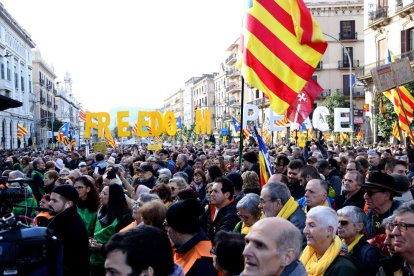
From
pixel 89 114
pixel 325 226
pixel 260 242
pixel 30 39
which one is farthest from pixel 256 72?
pixel 30 39

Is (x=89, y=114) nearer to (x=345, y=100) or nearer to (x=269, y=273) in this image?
(x=269, y=273)

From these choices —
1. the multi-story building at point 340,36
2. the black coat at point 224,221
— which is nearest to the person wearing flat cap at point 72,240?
the black coat at point 224,221

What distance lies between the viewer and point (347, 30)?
180 ft

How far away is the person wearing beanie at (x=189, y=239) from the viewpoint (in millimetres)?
4117

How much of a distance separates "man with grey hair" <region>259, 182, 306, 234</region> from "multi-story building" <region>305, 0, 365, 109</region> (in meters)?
49.9

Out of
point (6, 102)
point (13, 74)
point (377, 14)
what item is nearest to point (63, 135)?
point (377, 14)

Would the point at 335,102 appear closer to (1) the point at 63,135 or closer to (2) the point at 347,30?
(2) the point at 347,30

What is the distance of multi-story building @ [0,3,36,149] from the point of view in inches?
2212

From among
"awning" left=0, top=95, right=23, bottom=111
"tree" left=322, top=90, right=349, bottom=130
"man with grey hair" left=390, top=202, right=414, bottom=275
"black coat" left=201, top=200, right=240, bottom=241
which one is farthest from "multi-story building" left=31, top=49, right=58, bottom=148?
"man with grey hair" left=390, top=202, right=414, bottom=275

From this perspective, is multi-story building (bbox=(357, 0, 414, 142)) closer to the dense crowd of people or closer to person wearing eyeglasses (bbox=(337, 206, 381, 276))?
the dense crowd of people

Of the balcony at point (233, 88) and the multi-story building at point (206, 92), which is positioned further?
the multi-story building at point (206, 92)

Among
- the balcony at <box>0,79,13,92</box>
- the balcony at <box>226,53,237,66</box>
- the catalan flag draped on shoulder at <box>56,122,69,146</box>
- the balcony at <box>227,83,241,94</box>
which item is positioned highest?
the balcony at <box>226,53,237,66</box>

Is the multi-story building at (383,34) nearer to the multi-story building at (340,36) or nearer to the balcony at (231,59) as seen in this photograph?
the multi-story building at (340,36)

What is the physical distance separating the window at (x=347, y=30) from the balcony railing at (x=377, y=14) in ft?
55.8
